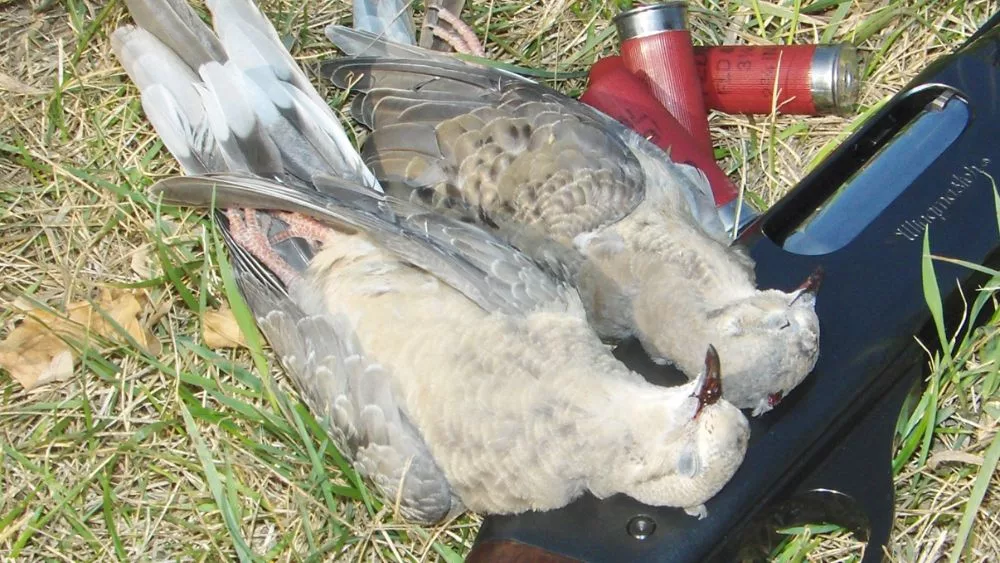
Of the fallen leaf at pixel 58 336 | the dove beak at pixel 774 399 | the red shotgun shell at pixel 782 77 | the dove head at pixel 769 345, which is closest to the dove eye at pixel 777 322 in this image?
the dove head at pixel 769 345

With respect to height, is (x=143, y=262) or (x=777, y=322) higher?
(x=777, y=322)

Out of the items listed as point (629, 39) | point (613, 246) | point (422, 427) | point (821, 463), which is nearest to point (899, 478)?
point (821, 463)

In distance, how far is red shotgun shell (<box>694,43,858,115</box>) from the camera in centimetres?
363

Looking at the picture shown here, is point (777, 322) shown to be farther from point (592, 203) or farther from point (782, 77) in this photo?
point (782, 77)

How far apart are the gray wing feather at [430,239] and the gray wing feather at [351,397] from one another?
0.84 feet

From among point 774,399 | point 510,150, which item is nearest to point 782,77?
point 510,150

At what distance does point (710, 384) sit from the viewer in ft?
8.41

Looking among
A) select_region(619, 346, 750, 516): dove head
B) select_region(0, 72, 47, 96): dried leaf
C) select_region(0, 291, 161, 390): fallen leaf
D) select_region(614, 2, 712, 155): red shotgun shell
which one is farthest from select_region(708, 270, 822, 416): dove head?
select_region(0, 72, 47, 96): dried leaf

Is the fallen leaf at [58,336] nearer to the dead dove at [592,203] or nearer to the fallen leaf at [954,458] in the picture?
the dead dove at [592,203]

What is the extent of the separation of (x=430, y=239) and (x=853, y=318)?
1071 mm

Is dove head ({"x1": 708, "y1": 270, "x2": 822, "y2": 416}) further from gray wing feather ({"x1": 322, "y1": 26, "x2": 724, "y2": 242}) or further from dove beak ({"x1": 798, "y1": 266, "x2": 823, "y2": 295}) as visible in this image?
gray wing feather ({"x1": 322, "y1": 26, "x2": 724, "y2": 242})

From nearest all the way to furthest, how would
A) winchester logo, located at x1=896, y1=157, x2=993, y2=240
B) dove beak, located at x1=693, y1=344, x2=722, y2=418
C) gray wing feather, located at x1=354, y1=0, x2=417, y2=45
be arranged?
dove beak, located at x1=693, y1=344, x2=722, y2=418 → winchester logo, located at x1=896, y1=157, x2=993, y2=240 → gray wing feather, located at x1=354, y1=0, x2=417, y2=45

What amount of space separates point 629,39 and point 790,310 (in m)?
1.20

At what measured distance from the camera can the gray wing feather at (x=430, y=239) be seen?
9.68 feet
